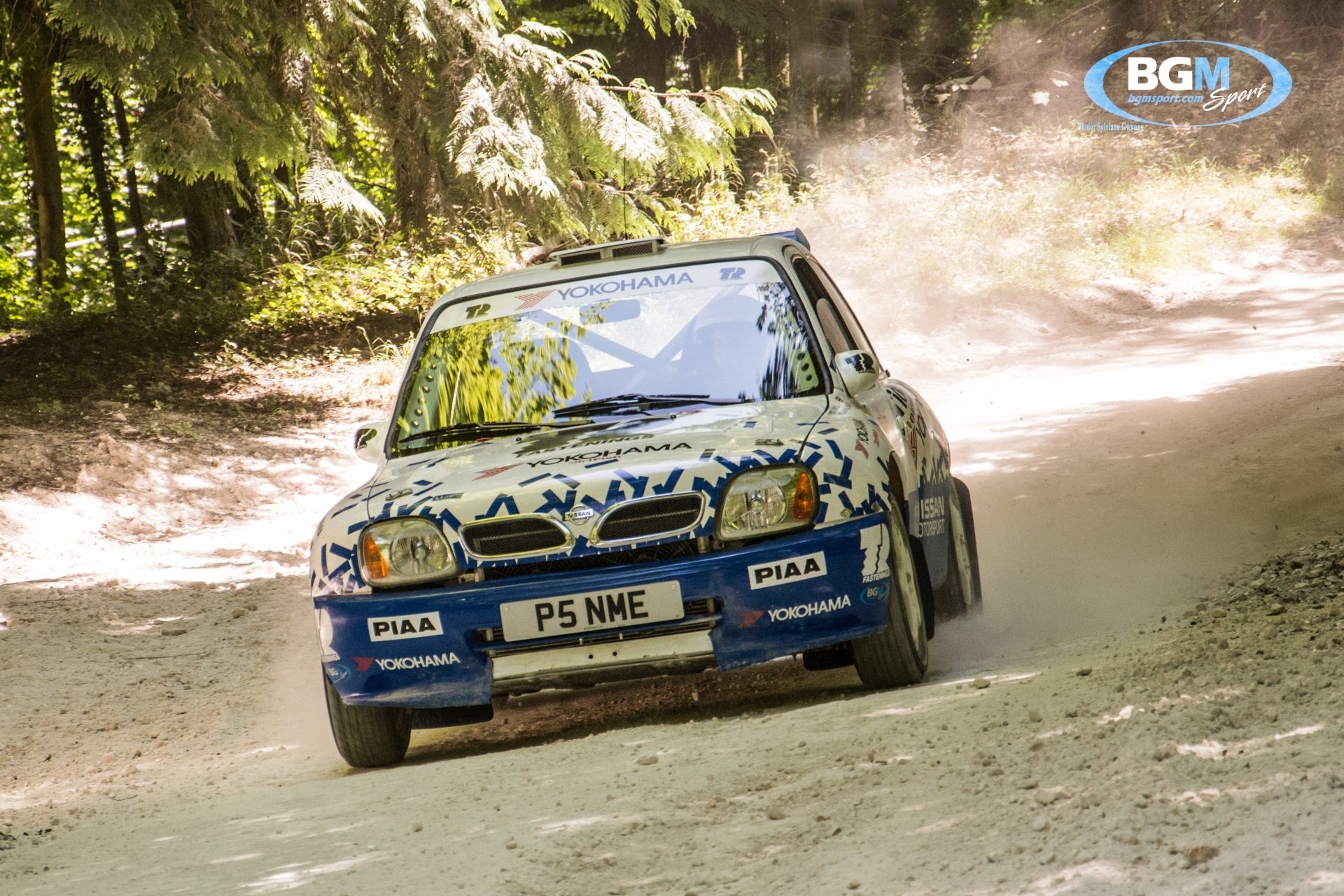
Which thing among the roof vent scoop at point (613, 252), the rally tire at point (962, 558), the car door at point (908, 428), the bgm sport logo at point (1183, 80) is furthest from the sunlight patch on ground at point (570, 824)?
the bgm sport logo at point (1183, 80)

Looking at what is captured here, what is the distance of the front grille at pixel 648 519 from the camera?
191 inches

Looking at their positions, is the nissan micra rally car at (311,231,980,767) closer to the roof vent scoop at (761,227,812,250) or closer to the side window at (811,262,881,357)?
the side window at (811,262,881,357)

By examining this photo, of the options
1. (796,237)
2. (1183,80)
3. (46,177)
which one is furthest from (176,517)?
(1183,80)

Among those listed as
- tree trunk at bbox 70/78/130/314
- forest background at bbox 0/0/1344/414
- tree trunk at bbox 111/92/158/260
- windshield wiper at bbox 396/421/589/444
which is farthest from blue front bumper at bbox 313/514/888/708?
tree trunk at bbox 70/78/130/314

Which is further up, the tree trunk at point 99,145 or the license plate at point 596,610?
the tree trunk at point 99,145

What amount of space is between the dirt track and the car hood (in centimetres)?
88

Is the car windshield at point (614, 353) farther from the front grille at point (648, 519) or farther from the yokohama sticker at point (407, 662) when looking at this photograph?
the yokohama sticker at point (407, 662)

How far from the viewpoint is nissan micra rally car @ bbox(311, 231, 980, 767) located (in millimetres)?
4844

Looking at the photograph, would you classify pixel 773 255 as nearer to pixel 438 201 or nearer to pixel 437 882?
pixel 437 882

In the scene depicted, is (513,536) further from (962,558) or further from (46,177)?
(46,177)

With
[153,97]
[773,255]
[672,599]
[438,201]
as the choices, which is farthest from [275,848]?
[438,201]

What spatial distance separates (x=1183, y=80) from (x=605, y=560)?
29.9m

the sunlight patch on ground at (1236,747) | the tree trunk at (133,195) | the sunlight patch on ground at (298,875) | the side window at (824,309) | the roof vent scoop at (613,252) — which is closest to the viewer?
the sunlight patch on ground at (1236,747)

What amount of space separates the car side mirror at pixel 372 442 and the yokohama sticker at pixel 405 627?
100 cm
